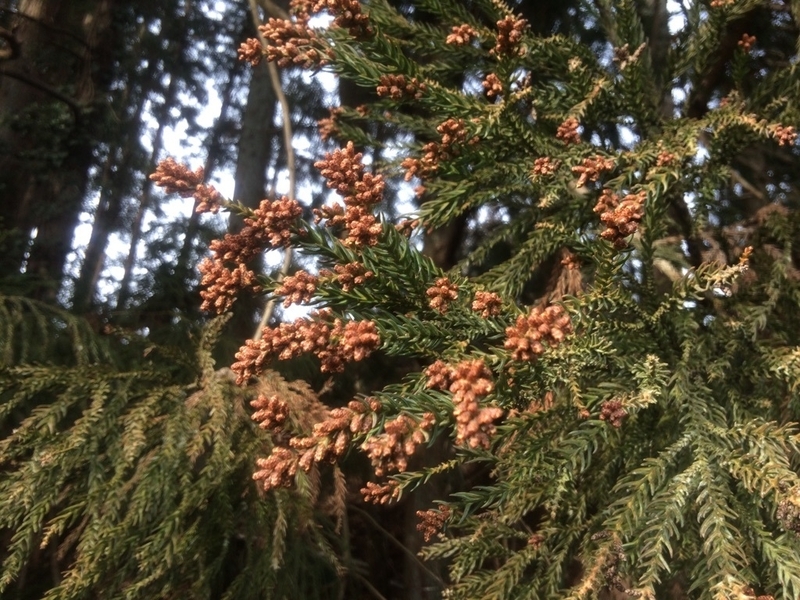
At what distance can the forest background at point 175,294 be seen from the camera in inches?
50.6

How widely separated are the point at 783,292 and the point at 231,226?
2076 mm

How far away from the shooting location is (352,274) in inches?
36.7

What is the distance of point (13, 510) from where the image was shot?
3.88ft

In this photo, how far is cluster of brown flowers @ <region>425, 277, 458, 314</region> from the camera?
948 mm

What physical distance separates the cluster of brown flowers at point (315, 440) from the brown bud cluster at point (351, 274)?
20 centimetres

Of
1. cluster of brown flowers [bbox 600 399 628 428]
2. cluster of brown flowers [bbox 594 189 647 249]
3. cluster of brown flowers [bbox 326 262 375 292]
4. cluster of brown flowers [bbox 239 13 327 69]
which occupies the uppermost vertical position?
cluster of brown flowers [bbox 239 13 327 69]

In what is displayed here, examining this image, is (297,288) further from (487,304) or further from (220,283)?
(487,304)

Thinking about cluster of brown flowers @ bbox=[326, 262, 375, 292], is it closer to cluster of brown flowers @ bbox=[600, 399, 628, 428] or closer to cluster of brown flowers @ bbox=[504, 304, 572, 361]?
cluster of brown flowers @ bbox=[504, 304, 572, 361]

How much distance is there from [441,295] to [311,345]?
0.73 ft

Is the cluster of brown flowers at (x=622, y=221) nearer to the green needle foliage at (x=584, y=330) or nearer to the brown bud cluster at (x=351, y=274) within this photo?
the green needle foliage at (x=584, y=330)

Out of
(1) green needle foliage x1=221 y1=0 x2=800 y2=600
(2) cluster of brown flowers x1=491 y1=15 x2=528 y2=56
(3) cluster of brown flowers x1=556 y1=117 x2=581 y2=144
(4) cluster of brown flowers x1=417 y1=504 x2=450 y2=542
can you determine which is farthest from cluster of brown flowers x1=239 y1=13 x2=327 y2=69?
(4) cluster of brown flowers x1=417 y1=504 x2=450 y2=542

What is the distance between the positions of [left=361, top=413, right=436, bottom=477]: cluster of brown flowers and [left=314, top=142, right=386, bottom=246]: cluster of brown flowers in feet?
0.89

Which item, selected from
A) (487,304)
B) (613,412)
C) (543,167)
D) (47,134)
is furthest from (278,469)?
(47,134)

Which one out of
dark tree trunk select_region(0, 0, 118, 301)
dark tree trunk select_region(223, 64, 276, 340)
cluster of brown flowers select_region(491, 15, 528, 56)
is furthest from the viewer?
dark tree trunk select_region(223, 64, 276, 340)
